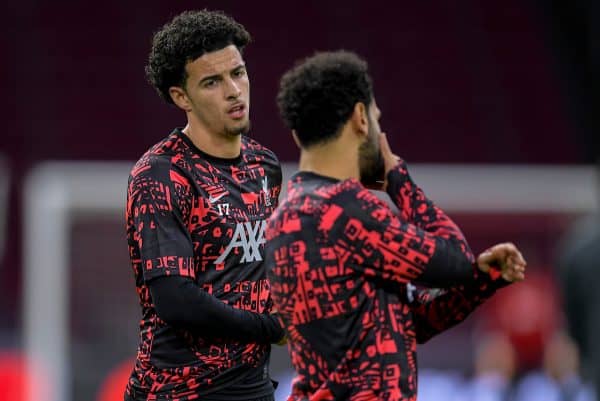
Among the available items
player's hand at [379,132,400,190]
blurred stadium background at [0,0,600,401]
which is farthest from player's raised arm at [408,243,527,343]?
blurred stadium background at [0,0,600,401]

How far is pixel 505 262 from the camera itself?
2.49 meters

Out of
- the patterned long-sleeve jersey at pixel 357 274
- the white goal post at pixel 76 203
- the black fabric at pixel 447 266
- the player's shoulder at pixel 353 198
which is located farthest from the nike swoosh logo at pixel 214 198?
the white goal post at pixel 76 203

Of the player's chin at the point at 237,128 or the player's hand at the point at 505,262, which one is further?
the player's chin at the point at 237,128

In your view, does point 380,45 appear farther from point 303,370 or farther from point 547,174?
point 303,370

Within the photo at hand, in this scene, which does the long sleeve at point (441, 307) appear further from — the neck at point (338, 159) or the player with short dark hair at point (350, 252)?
the neck at point (338, 159)

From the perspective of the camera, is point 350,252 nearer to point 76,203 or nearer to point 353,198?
point 353,198

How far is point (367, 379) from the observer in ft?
7.98

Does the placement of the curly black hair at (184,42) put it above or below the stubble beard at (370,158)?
above

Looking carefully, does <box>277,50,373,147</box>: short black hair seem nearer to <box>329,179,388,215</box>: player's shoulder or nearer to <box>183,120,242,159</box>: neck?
<box>329,179,388,215</box>: player's shoulder

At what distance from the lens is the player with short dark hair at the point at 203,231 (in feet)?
9.34

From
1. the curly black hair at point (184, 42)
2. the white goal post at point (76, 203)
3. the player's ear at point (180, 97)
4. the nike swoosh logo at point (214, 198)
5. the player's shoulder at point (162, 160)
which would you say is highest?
the curly black hair at point (184, 42)

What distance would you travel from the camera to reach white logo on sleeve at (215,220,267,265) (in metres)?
2.94

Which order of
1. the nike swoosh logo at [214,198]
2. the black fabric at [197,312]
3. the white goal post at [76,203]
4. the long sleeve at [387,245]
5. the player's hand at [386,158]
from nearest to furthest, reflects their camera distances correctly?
the long sleeve at [387,245] → the player's hand at [386,158] → the black fabric at [197,312] → the nike swoosh logo at [214,198] → the white goal post at [76,203]

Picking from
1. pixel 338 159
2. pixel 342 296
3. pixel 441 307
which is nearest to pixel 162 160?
pixel 338 159
